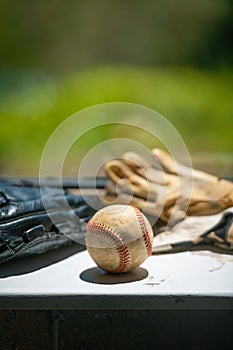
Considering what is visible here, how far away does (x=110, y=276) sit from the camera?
1162 millimetres

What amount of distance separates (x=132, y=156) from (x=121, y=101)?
569 cm

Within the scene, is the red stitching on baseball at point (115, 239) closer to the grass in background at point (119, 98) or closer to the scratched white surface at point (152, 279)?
the scratched white surface at point (152, 279)

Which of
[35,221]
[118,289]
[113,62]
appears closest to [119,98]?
[113,62]

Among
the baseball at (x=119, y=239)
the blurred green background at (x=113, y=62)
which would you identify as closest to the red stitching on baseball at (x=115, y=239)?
the baseball at (x=119, y=239)

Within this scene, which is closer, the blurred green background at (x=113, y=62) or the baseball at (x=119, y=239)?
the baseball at (x=119, y=239)

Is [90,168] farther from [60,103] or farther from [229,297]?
[60,103]

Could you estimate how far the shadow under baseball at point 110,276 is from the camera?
1130 millimetres

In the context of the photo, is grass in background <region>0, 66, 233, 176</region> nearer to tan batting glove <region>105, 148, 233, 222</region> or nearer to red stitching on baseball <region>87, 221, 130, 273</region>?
tan batting glove <region>105, 148, 233, 222</region>

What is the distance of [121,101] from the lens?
24.5ft

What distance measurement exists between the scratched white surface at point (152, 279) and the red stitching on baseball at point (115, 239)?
53 mm

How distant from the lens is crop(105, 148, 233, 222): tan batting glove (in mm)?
1680

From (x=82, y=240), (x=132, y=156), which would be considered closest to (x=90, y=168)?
(x=132, y=156)

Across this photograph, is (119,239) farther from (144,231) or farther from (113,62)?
(113,62)

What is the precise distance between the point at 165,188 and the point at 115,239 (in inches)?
26.0
